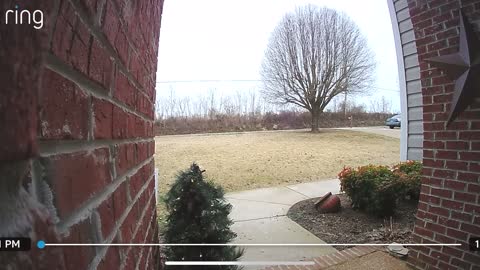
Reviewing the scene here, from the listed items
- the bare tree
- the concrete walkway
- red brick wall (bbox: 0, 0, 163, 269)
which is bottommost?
the concrete walkway

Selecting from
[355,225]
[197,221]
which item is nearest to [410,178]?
[355,225]

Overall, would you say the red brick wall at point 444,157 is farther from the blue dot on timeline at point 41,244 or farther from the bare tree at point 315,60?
the bare tree at point 315,60

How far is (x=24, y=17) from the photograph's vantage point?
0.36 metres

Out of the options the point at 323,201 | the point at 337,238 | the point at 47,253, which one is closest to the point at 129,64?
the point at 47,253

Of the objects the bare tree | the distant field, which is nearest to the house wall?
the distant field

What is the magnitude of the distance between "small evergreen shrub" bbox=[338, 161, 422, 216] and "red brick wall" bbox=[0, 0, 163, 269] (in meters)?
4.59

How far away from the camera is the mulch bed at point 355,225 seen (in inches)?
161

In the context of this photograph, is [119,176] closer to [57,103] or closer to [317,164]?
[57,103]

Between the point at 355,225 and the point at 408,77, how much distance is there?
108 inches

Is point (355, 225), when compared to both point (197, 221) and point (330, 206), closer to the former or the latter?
point (330, 206)

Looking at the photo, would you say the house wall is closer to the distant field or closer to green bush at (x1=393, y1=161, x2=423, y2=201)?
green bush at (x1=393, y1=161, x2=423, y2=201)

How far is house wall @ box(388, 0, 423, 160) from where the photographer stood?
519cm

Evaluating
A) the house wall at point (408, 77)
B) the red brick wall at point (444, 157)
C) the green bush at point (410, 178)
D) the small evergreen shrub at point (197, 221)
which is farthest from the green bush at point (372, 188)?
the small evergreen shrub at point (197, 221)

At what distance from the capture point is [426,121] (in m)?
3.04
